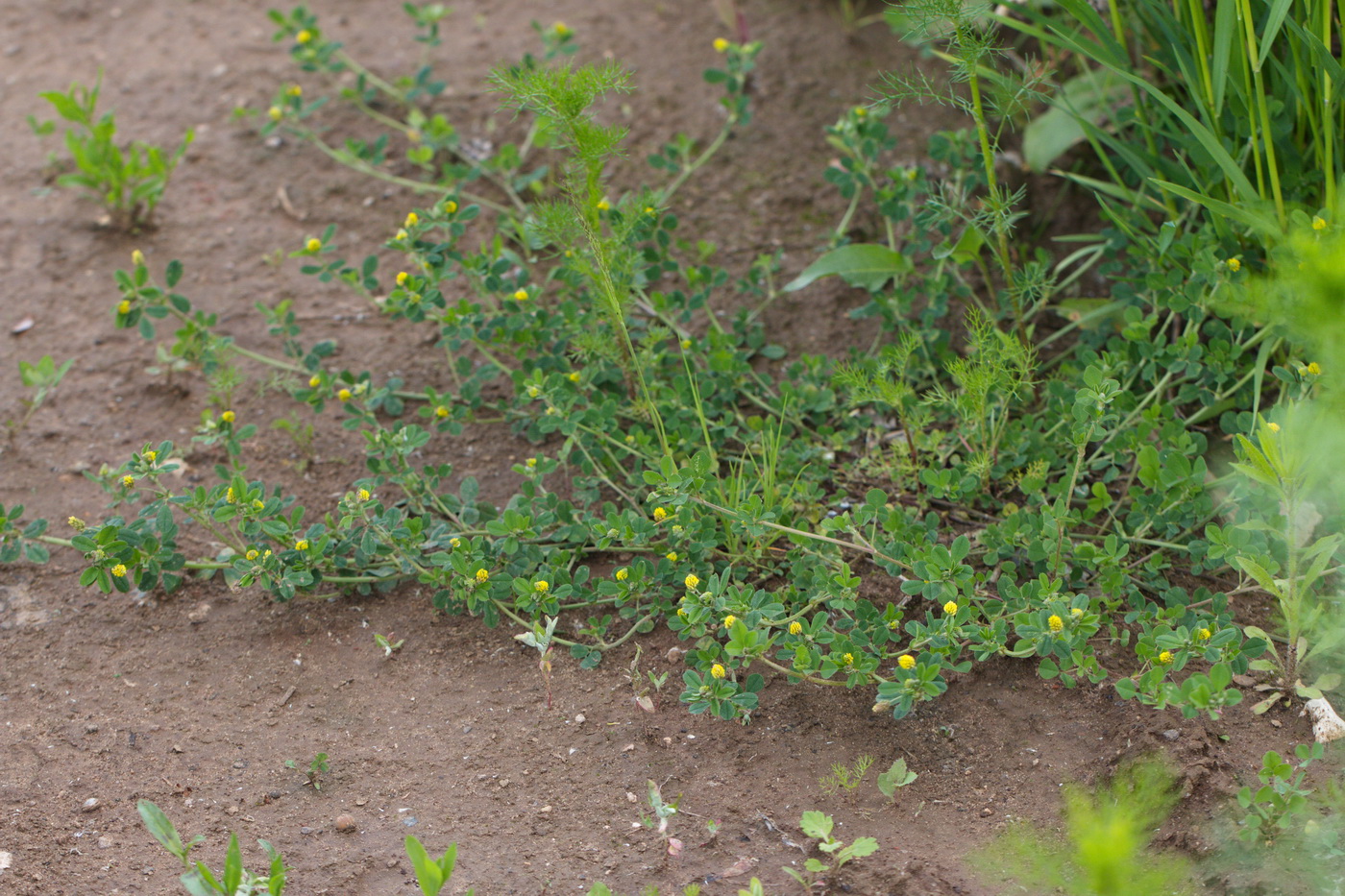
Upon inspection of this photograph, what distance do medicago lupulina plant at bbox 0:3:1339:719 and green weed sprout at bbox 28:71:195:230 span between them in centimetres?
59

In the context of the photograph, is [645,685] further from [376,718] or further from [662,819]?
[376,718]

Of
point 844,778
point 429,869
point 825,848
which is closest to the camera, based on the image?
point 429,869

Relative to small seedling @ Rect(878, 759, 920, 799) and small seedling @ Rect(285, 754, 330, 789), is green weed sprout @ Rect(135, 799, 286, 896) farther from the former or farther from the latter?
small seedling @ Rect(878, 759, 920, 799)

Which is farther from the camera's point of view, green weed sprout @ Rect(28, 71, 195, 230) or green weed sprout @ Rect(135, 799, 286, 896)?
green weed sprout @ Rect(28, 71, 195, 230)

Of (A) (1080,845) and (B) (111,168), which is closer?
(A) (1080,845)

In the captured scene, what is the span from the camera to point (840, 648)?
1938mm

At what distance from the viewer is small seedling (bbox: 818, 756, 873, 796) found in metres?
1.86

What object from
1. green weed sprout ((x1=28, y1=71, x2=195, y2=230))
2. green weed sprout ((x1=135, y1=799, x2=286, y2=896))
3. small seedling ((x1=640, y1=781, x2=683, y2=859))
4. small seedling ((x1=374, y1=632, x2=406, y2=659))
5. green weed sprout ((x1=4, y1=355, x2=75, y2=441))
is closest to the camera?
green weed sprout ((x1=135, y1=799, x2=286, y2=896))

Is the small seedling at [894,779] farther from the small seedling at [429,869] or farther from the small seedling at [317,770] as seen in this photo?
the small seedling at [317,770]

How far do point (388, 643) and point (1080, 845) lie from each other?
1.29 m

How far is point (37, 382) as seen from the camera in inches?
102

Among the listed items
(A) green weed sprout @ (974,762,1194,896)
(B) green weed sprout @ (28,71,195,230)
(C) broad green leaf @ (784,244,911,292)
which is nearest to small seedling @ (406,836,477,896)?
(A) green weed sprout @ (974,762,1194,896)

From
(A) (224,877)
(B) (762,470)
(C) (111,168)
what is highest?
(C) (111,168)

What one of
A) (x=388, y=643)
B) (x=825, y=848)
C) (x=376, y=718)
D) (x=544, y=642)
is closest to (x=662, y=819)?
(x=825, y=848)
